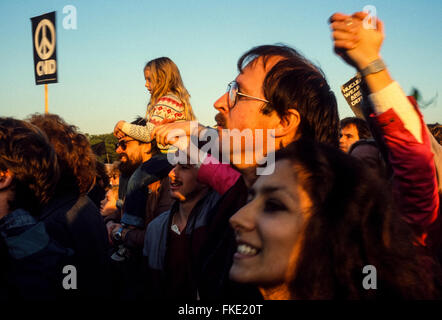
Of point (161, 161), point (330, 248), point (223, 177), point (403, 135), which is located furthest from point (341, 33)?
point (161, 161)

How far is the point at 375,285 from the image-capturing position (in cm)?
119

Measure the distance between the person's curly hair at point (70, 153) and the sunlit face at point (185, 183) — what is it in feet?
1.95

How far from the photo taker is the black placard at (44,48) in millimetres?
4500

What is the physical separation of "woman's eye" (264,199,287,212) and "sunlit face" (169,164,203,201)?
1426 mm

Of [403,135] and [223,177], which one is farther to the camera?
[223,177]

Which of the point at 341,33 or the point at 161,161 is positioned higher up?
the point at 341,33

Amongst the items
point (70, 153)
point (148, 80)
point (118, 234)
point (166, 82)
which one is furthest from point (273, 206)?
point (148, 80)

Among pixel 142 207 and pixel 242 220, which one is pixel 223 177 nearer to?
pixel 242 220

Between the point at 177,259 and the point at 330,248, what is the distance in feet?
4.78

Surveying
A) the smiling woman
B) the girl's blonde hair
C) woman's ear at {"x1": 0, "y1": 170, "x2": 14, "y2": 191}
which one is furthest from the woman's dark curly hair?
the girl's blonde hair

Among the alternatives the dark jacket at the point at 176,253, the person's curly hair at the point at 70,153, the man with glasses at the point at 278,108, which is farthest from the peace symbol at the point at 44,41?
the man with glasses at the point at 278,108

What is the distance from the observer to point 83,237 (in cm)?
237

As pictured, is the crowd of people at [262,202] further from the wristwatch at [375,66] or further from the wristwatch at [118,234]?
the wristwatch at [118,234]

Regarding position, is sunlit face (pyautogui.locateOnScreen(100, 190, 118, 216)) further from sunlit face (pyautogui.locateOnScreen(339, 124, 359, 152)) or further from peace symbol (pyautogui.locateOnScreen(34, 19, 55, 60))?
sunlit face (pyautogui.locateOnScreen(339, 124, 359, 152))
